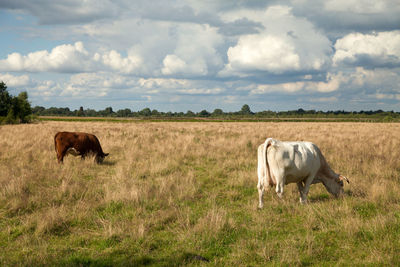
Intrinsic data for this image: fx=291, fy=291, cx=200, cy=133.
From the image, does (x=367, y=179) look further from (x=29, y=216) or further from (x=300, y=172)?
(x=29, y=216)

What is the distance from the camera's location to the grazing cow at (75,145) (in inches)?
469

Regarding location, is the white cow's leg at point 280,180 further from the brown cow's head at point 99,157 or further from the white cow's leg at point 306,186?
the brown cow's head at point 99,157

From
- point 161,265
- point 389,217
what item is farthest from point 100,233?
point 389,217

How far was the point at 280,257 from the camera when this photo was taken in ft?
14.5

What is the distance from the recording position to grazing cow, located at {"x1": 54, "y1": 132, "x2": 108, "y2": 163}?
11.9m

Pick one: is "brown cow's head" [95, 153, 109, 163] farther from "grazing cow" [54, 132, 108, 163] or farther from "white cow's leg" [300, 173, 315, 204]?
"white cow's leg" [300, 173, 315, 204]

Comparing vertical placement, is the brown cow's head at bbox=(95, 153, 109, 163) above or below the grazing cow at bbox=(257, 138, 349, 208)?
below

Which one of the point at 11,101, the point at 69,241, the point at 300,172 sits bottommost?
the point at 69,241

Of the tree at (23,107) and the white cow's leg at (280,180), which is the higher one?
the tree at (23,107)

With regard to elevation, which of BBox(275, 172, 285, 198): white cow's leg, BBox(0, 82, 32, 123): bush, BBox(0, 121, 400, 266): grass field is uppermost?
BBox(0, 82, 32, 123): bush

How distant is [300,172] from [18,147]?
15286mm

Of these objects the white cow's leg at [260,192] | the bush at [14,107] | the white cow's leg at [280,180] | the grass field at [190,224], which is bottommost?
the grass field at [190,224]

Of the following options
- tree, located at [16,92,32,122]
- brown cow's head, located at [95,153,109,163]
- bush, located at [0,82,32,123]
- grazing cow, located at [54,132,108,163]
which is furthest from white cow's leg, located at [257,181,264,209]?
tree, located at [16,92,32,122]

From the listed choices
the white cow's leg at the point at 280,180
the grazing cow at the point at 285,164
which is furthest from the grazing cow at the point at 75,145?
the white cow's leg at the point at 280,180
